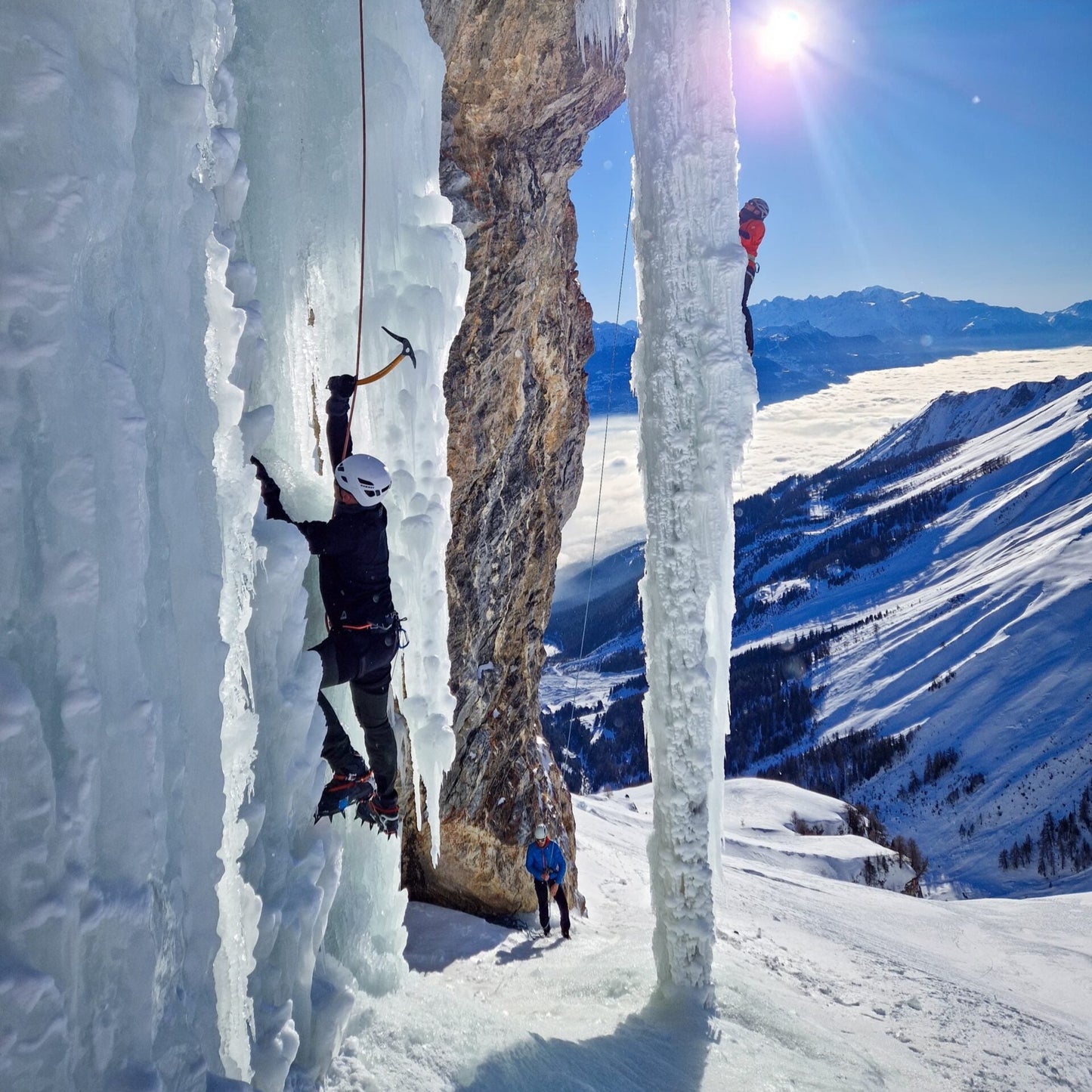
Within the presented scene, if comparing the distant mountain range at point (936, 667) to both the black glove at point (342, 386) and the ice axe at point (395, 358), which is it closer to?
the ice axe at point (395, 358)

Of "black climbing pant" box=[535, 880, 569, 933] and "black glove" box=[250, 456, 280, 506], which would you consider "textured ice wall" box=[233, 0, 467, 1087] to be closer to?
"black glove" box=[250, 456, 280, 506]

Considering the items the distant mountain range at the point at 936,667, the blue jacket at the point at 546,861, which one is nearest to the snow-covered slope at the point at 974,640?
the distant mountain range at the point at 936,667

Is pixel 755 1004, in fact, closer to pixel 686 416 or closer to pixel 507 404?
pixel 686 416

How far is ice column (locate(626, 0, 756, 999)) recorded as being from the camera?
5.66 m

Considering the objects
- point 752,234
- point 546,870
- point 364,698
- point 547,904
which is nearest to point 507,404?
point 752,234

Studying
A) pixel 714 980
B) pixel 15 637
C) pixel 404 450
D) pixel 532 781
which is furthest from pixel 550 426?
pixel 15 637

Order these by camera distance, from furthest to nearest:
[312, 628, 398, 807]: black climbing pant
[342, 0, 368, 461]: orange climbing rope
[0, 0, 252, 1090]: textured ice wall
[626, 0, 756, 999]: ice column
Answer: [626, 0, 756, 999]: ice column, [342, 0, 368, 461]: orange climbing rope, [312, 628, 398, 807]: black climbing pant, [0, 0, 252, 1090]: textured ice wall

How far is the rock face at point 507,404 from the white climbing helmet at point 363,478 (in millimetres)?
4879

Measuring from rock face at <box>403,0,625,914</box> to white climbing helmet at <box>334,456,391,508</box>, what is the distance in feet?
16.0

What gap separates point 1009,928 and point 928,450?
146680 mm

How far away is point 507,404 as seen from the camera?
9461 millimetres

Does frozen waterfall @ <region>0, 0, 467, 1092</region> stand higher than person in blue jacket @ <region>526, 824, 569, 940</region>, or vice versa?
frozen waterfall @ <region>0, 0, 467, 1092</region>

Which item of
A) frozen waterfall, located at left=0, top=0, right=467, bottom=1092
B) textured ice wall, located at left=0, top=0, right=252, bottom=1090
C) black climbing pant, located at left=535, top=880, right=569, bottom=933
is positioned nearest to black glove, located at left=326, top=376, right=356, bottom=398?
frozen waterfall, located at left=0, top=0, right=467, bottom=1092

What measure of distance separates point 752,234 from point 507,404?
3.72 m
